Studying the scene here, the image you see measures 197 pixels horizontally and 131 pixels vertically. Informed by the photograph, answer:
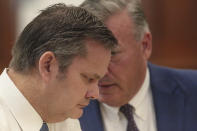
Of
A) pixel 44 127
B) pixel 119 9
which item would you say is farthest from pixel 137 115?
pixel 44 127

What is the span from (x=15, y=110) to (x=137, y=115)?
826mm

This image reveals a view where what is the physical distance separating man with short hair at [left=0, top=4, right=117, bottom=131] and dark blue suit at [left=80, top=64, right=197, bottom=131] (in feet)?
2.09

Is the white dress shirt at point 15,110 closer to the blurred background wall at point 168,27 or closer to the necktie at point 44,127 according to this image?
the necktie at point 44,127

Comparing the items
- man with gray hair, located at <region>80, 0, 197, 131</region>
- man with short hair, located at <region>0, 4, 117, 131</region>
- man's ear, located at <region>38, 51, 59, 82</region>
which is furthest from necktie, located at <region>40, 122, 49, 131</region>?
man with gray hair, located at <region>80, 0, 197, 131</region>

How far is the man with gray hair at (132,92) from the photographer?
6.64ft

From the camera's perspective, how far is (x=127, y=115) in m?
→ 2.07

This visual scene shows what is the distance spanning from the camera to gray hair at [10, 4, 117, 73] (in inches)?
54.7

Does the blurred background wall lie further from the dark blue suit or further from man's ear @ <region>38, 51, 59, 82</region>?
man's ear @ <region>38, 51, 59, 82</region>

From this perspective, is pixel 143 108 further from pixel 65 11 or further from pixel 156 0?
pixel 156 0

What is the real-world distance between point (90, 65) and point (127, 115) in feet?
2.28

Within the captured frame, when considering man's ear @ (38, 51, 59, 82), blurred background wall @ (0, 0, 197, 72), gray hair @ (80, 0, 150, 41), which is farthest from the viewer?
blurred background wall @ (0, 0, 197, 72)

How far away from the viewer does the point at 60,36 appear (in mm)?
1385

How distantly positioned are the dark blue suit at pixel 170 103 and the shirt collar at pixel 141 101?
5 cm

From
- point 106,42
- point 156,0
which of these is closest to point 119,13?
point 106,42
